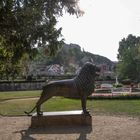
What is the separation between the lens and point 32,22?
11.7 metres

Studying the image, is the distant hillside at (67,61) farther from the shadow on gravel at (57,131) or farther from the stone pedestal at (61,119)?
the shadow on gravel at (57,131)

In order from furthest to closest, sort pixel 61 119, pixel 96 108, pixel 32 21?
pixel 96 108 → pixel 61 119 → pixel 32 21

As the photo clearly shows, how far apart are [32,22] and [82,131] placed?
395 centimetres

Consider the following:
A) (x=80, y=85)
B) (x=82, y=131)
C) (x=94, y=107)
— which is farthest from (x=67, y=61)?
(x=82, y=131)

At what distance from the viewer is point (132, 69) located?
241 ft

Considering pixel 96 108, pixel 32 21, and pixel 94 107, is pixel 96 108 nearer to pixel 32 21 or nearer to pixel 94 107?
pixel 94 107

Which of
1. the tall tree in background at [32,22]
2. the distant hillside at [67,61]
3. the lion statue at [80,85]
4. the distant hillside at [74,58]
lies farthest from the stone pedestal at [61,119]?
the distant hillside at [74,58]

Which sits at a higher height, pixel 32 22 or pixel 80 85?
pixel 32 22

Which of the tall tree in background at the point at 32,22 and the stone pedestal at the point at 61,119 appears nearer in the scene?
the tall tree in background at the point at 32,22

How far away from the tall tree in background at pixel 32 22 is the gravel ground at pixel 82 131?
275 centimetres

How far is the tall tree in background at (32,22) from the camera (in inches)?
452

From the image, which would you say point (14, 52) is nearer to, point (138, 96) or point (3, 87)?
point (138, 96)

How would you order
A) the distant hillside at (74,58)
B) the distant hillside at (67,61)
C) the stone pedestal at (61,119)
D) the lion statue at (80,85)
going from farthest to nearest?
the distant hillside at (74,58) → the distant hillside at (67,61) → the lion statue at (80,85) → the stone pedestal at (61,119)

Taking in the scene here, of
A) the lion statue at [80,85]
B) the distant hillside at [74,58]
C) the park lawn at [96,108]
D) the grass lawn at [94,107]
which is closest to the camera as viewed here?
the lion statue at [80,85]
